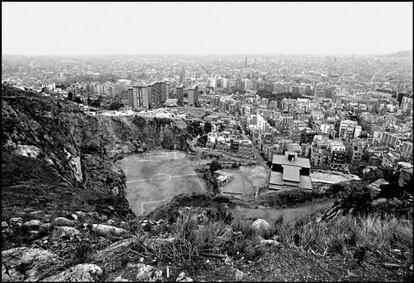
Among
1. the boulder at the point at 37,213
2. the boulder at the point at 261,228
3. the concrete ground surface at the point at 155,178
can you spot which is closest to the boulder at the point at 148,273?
the boulder at the point at 261,228

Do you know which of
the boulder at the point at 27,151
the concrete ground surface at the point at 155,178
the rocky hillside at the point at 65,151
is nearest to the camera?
the rocky hillside at the point at 65,151

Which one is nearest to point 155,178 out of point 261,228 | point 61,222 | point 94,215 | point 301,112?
point 94,215

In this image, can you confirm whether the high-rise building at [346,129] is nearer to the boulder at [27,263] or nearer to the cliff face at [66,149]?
the cliff face at [66,149]

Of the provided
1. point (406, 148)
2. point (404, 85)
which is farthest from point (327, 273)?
point (404, 85)

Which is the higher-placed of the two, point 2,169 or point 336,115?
point 2,169

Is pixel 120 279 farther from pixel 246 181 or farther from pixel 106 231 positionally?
pixel 246 181

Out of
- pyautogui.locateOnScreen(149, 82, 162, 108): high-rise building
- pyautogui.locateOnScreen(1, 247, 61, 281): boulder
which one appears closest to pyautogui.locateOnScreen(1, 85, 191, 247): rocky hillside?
pyautogui.locateOnScreen(1, 247, 61, 281): boulder

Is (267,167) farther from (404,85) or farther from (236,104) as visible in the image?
(404,85)
